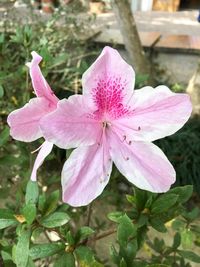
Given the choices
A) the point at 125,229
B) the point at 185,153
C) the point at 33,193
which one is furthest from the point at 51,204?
the point at 185,153

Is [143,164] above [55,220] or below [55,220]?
above

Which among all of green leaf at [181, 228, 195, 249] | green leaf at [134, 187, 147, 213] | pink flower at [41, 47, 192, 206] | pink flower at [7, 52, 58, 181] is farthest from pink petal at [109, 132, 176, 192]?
green leaf at [181, 228, 195, 249]

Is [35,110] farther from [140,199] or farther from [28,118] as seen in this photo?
[140,199]

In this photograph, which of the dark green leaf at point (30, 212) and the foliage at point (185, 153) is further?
the foliage at point (185, 153)

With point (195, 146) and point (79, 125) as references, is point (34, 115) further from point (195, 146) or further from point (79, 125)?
point (195, 146)

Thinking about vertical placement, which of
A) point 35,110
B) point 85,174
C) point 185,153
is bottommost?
point 185,153

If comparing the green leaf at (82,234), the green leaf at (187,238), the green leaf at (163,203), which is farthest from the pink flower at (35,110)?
the green leaf at (187,238)

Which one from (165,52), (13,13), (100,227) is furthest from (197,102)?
(13,13)

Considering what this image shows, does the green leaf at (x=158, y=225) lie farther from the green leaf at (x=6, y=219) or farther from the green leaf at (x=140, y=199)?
the green leaf at (x=6, y=219)
